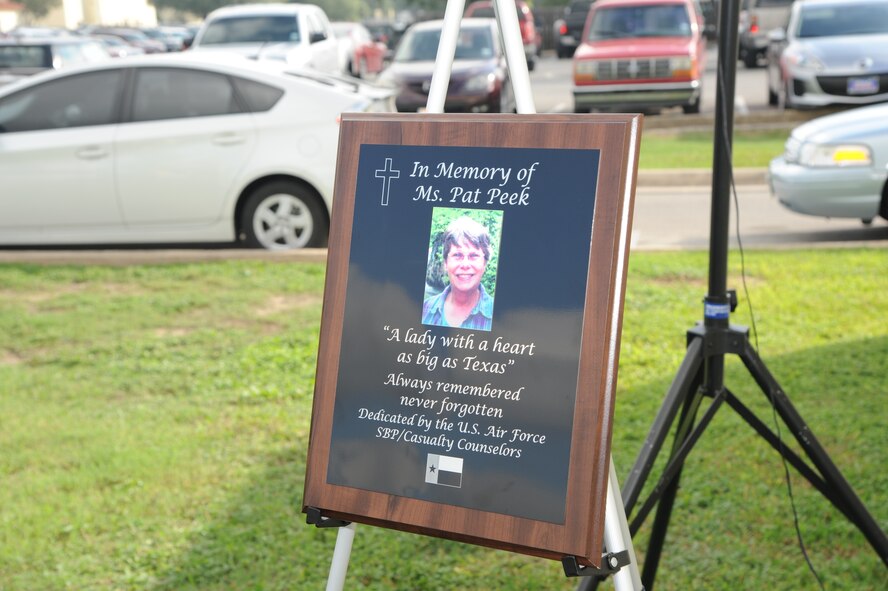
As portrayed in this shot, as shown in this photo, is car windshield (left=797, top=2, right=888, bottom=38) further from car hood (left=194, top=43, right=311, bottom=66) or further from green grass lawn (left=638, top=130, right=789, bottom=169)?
car hood (left=194, top=43, right=311, bottom=66)

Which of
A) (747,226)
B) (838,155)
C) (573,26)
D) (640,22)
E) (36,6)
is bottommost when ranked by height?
(36,6)

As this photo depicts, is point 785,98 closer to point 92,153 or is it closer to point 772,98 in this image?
point 772,98

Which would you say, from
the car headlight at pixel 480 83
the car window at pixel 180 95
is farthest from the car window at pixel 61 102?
the car headlight at pixel 480 83

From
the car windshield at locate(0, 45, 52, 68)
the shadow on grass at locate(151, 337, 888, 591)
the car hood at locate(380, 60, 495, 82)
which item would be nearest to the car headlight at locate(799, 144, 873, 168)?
the shadow on grass at locate(151, 337, 888, 591)

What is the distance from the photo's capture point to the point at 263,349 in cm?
552

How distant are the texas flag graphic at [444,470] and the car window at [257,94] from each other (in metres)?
6.29

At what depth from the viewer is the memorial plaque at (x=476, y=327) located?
6.15 ft

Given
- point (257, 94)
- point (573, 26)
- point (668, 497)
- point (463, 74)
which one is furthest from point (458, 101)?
point (573, 26)

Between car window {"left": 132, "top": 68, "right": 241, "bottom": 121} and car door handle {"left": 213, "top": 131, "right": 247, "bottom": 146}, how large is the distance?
8.7 inches

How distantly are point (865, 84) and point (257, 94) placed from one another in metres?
8.19

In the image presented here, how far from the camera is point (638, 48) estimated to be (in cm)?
1462

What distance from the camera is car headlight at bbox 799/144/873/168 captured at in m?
7.27

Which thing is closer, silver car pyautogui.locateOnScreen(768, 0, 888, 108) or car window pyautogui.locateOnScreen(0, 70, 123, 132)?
car window pyautogui.locateOnScreen(0, 70, 123, 132)

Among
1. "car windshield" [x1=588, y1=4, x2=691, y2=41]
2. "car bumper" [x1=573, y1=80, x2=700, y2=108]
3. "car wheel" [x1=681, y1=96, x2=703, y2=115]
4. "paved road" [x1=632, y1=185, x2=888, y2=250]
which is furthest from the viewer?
"car windshield" [x1=588, y1=4, x2=691, y2=41]
